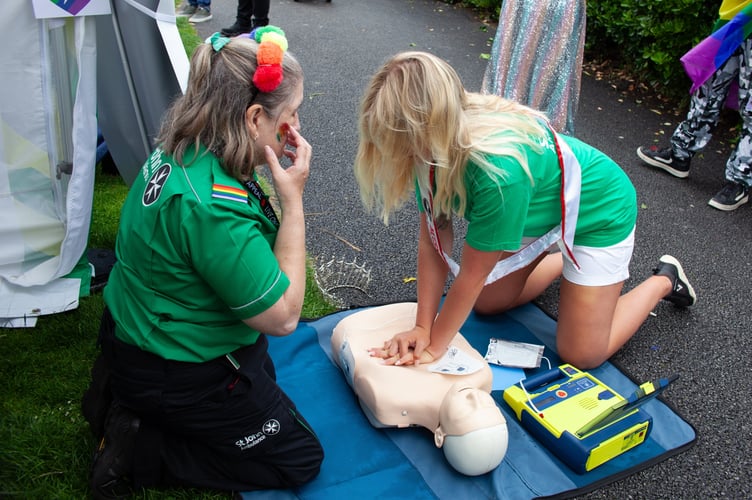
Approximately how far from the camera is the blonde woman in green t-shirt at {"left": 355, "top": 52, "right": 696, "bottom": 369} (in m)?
1.98

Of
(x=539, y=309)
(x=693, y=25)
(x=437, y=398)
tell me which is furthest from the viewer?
(x=693, y=25)

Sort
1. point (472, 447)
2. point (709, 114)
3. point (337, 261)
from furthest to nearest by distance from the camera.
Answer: point (709, 114), point (337, 261), point (472, 447)

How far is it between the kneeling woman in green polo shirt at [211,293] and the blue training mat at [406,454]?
0.16 meters

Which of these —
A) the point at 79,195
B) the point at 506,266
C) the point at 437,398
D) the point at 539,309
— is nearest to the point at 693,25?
the point at 539,309

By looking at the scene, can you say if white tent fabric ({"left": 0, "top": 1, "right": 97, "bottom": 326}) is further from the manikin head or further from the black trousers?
the manikin head

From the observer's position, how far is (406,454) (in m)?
2.25

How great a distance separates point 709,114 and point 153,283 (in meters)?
3.93

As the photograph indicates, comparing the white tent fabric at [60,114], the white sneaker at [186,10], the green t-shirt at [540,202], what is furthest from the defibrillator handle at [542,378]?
the white sneaker at [186,10]

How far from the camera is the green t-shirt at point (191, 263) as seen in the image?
5.27 feet

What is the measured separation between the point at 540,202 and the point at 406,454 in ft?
3.41

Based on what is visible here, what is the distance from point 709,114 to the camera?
4250 millimetres

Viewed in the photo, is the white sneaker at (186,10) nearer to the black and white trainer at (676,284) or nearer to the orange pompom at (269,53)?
the black and white trainer at (676,284)

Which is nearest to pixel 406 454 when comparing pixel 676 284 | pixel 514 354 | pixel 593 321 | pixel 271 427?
pixel 271 427

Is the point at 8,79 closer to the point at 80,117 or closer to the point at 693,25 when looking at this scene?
the point at 80,117
